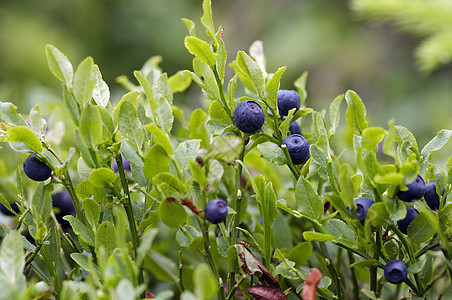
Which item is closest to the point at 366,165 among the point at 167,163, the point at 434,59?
the point at 167,163

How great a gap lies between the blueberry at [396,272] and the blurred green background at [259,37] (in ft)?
5.85

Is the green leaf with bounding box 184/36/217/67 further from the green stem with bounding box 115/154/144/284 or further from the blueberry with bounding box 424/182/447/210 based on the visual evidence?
the blueberry with bounding box 424/182/447/210

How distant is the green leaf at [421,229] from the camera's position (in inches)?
16.1

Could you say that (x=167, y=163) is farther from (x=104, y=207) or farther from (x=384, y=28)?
(x=384, y=28)

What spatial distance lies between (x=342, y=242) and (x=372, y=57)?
118 inches

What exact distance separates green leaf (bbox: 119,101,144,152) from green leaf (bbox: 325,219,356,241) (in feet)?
0.59

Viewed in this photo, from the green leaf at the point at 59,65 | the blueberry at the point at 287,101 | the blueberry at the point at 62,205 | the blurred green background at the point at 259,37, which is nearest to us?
the green leaf at the point at 59,65

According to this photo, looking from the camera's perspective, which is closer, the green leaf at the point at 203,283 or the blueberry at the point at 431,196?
the green leaf at the point at 203,283

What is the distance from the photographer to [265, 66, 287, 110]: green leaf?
44 centimetres

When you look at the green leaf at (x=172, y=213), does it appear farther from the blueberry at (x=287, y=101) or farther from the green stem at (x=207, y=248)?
the blueberry at (x=287, y=101)

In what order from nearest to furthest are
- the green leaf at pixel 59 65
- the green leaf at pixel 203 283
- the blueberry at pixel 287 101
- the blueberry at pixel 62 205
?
the green leaf at pixel 203 283 → the green leaf at pixel 59 65 → the blueberry at pixel 287 101 → the blueberry at pixel 62 205

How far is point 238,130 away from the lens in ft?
1.52

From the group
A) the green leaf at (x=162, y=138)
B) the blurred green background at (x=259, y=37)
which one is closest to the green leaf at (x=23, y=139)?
the green leaf at (x=162, y=138)

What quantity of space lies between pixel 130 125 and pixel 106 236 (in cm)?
10
